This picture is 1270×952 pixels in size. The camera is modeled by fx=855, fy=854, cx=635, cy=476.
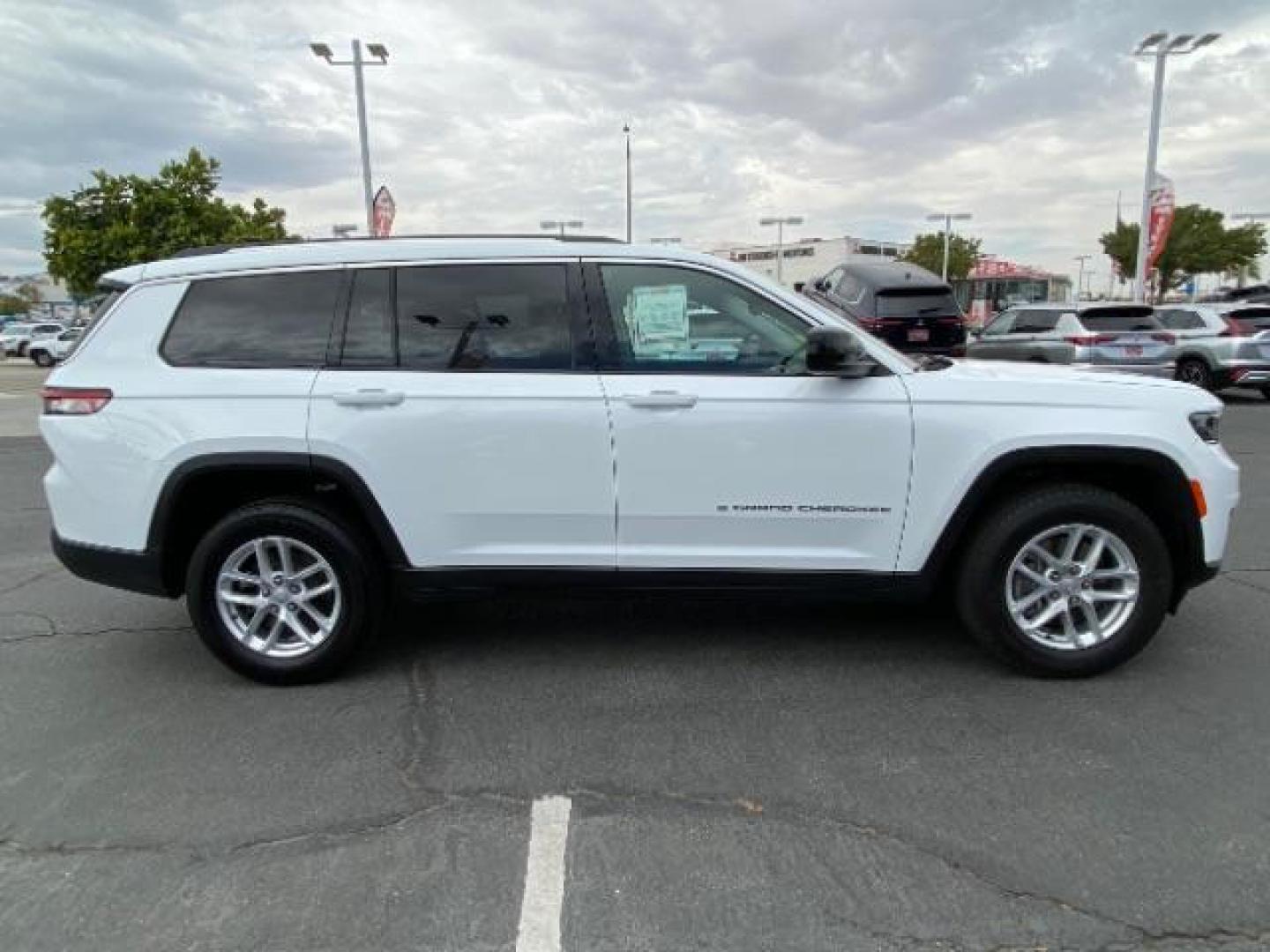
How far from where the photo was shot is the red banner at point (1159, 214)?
23219 mm

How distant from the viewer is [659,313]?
11.9 ft

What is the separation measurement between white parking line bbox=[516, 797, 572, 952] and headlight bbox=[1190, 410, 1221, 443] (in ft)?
9.65

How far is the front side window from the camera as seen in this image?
11.6 ft

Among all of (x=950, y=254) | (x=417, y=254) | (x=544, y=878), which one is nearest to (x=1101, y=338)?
(x=417, y=254)

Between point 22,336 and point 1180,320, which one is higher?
point 1180,320

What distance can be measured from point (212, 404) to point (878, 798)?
2.96 m

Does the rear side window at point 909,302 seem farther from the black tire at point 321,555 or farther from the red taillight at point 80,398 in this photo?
the red taillight at point 80,398

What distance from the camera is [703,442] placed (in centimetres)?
347

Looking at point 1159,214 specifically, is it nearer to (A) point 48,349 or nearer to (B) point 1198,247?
(B) point 1198,247

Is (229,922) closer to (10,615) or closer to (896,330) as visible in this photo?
(10,615)

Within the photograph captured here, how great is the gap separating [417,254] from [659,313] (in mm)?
1064

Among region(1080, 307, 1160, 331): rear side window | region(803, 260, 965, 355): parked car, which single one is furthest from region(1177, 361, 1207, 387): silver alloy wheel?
region(803, 260, 965, 355): parked car

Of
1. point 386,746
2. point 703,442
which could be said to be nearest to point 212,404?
point 386,746

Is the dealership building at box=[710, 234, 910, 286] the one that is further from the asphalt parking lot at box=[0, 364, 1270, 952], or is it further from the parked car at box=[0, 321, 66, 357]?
the asphalt parking lot at box=[0, 364, 1270, 952]
